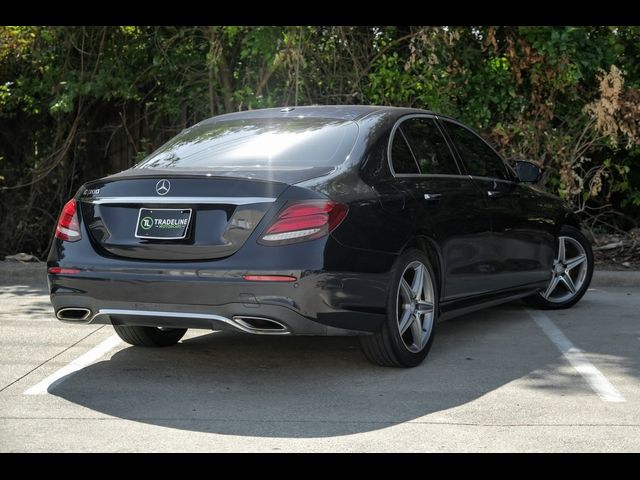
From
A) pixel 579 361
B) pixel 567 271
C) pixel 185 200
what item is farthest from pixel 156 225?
pixel 567 271

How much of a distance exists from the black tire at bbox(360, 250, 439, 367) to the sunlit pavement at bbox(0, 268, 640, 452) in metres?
0.08

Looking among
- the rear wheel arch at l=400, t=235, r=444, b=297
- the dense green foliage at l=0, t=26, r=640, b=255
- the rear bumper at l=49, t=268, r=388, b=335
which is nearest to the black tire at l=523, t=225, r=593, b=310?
the rear wheel arch at l=400, t=235, r=444, b=297

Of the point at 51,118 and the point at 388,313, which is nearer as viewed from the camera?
the point at 388,313

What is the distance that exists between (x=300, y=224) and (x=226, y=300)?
56 cm

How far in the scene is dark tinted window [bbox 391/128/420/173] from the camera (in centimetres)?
671

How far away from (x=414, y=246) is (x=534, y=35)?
5732mm

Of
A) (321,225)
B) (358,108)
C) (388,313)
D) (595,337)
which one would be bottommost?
(595,337)

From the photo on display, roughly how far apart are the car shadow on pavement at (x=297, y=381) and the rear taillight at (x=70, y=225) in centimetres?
83

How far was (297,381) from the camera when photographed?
627 cm

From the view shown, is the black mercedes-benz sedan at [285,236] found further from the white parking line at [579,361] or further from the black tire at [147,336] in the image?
the white parking line at [579,361]

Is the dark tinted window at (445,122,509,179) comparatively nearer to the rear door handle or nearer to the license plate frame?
the rear door handle
